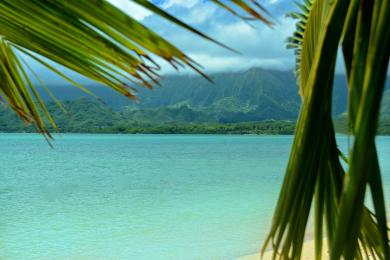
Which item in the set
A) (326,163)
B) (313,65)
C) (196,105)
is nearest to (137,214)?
(326,163)

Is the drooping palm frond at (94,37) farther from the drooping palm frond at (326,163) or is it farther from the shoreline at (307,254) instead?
the shoreline at (307,254)

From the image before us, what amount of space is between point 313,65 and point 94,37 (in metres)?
0.23

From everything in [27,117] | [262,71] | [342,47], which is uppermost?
[262,71]

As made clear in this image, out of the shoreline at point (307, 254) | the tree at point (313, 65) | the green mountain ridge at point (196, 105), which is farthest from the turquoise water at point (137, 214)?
the green mountain ridge at point (196, 105)

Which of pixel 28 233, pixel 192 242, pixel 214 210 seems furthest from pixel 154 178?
pixel 192 242

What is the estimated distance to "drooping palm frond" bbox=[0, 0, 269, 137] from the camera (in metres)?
0.34

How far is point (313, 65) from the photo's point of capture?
475mm

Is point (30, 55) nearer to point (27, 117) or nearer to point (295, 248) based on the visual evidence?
point (27, 117)

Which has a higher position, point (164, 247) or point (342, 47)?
point (342, 47)

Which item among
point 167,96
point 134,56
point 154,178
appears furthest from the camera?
point 167,96

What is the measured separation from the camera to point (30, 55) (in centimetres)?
46

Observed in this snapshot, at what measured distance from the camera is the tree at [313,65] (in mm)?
347

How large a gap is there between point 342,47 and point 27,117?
0.36m

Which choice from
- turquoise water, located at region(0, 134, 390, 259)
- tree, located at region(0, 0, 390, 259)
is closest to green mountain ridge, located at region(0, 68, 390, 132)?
turquoise water, located at region(0, 134, 390, 259)
